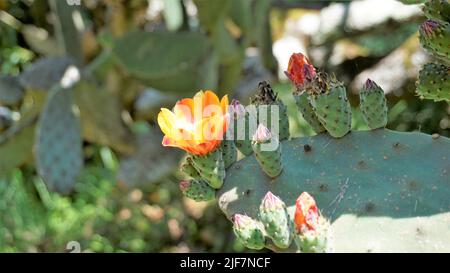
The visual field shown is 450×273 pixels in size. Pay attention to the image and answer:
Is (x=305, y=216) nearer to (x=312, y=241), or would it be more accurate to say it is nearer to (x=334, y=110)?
(x=312, y=241)

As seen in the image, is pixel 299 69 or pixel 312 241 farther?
pixel 299 69

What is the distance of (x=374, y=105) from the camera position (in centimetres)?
135

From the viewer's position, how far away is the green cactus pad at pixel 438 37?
4.24ft

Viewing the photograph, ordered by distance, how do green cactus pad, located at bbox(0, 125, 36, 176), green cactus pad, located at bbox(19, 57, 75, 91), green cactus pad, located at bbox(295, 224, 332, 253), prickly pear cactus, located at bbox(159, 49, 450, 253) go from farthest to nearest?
green cactus pad, located at bbox(0, 125, 36, 176)
green cactus pad, located at bbox(19, 57, 75, 91)
prickly pear cactus, located at bbox(159, 49, 450, 253)
green cactus pad, located at bbox(295, 224, 332, 253)

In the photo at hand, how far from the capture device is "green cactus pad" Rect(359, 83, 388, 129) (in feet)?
4.43

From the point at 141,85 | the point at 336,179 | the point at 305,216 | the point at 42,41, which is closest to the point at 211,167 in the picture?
the point at 336,179

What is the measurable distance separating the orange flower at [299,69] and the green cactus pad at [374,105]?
100mm

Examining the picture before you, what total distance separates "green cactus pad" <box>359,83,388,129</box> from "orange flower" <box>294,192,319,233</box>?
0.33 meters

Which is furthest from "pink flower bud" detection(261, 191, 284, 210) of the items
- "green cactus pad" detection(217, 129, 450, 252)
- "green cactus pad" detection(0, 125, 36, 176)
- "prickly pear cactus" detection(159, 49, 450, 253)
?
"green cactus pad" detection(0, 125, 36, 176)

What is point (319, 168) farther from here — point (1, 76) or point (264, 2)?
point (1, 76)

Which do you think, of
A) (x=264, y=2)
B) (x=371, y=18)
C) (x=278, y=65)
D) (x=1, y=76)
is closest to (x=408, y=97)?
(x=371, y=18)

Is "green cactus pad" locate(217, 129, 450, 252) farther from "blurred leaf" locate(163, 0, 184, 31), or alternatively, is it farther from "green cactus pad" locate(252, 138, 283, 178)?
"blurred leaf" locate(163, 0, 184, 31)

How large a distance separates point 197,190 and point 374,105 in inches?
13.0

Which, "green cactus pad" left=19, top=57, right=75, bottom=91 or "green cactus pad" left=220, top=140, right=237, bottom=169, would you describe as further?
"green cactus pad" left=19, top=57, right=75, bottom=91
